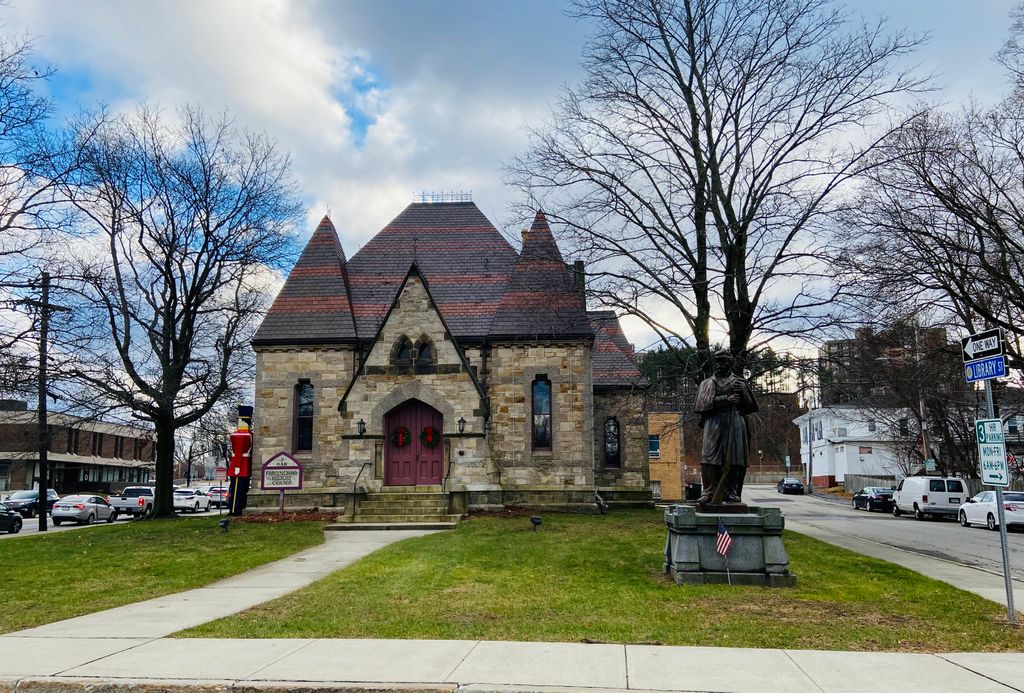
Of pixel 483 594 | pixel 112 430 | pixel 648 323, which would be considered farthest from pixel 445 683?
pixel 112 430

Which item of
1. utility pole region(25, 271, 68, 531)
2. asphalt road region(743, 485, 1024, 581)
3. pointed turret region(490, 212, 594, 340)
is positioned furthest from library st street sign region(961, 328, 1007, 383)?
utility pole region(25, 271, 68, 531)

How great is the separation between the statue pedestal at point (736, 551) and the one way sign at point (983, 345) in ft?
11.1

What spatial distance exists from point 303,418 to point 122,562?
37.7 feet

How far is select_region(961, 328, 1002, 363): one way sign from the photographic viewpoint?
9.23 metres

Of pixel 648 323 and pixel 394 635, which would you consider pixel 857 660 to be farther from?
pixel 648 323

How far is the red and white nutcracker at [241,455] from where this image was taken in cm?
2536

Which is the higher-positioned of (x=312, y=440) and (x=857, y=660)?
(x=312, y=440)

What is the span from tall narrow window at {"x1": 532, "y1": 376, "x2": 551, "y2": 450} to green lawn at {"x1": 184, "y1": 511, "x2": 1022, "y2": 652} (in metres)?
10.9

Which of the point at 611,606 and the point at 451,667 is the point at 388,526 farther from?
the point at 451,667

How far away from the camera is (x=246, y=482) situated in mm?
25578

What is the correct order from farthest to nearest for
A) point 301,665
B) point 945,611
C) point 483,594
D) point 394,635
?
point 483,594 → point 945,611 → point 394,635 → point 301,665

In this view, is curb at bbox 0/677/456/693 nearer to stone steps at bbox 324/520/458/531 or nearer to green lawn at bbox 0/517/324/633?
green lawn at bbox 0/517/324/633

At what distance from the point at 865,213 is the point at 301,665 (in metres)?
20.6

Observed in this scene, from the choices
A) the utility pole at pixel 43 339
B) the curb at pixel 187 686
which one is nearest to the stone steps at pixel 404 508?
the utility pole at pixel 43 339
